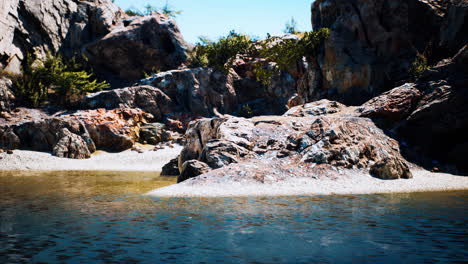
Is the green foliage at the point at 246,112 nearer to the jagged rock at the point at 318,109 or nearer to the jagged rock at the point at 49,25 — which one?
the jagged rock at the point at 318,109

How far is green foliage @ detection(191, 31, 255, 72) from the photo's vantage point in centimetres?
4462

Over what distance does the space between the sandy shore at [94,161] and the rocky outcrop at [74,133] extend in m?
1.33

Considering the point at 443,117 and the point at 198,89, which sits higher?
the point at 198,89

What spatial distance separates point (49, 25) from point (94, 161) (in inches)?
1029

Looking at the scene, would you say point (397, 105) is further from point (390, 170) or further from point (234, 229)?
point (234, 229)

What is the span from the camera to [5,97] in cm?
3334

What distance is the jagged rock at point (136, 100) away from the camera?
3612 centimetres

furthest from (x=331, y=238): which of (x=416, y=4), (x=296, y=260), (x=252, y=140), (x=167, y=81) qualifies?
(x=167, y=81)

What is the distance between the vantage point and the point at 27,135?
29.3 m

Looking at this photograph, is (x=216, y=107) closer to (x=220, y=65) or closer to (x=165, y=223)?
(x=220, y=65)

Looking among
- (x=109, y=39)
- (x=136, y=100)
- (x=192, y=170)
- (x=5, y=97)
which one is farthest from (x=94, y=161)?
(x=109, y=39)

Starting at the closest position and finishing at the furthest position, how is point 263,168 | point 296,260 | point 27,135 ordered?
point 296,260 → point 263,168 → point 27,135

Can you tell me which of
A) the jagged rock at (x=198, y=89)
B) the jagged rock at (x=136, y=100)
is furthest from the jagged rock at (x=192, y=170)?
the jagged rock at (x=198, y=89)

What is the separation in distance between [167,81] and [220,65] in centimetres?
729
